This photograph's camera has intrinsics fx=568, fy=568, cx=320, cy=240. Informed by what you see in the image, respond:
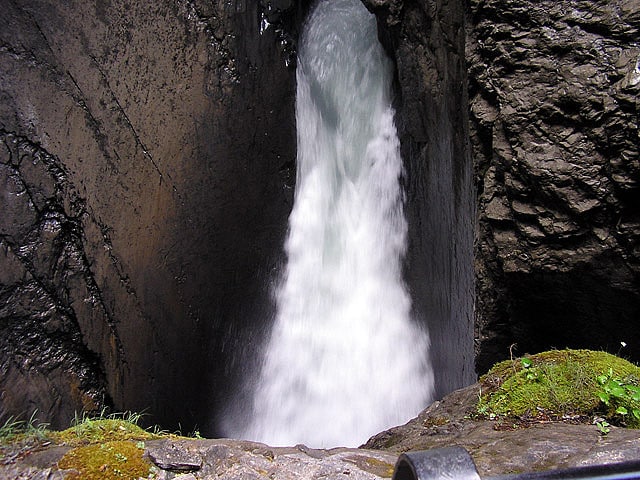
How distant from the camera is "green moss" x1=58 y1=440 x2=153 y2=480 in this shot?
2.23 metres

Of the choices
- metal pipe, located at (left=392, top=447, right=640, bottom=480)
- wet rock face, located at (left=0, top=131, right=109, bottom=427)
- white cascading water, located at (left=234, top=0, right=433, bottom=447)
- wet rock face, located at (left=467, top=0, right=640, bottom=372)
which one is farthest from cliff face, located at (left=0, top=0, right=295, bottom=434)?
metal pipe, located at (left=392, top=447, right=640, bottom=480)

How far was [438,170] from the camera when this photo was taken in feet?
17.4

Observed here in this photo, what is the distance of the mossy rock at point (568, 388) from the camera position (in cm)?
274

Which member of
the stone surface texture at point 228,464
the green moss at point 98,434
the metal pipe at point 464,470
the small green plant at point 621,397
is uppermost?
the metal pipe at point 464,470

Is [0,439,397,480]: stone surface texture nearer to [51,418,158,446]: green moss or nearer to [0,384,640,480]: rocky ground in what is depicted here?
[0,384,640,480]: rocky ground

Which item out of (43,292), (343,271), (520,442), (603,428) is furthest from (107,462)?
(343,271)

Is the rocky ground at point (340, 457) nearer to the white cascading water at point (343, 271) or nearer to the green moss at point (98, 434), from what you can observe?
the green moss at point (98, 434)

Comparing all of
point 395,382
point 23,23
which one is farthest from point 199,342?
point 23,23

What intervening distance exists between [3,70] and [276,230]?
3119 millimetres

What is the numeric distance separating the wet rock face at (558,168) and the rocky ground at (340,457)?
1.27m

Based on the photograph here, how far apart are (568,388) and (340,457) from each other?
1.28 metres

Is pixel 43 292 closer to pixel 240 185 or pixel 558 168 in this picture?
pixel 240 185

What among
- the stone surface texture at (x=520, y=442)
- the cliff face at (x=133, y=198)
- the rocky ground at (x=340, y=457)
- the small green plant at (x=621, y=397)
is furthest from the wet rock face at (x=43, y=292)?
the small green plant at (x=621, y=397)

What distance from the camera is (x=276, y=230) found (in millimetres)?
6613
